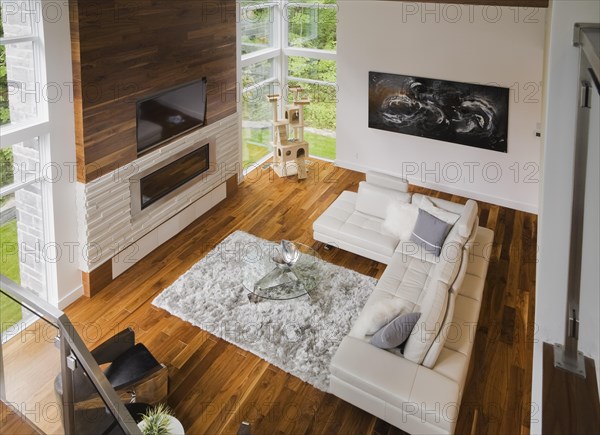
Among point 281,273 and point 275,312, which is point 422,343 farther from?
point 281,273

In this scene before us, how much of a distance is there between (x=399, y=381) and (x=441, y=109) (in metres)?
5.02

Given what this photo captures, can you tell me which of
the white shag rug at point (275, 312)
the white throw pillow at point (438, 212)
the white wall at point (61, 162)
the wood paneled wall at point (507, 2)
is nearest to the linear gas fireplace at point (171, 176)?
the white wall at point (61, 162)

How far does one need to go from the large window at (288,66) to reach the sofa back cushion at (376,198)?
291cm

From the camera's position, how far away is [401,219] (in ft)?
20.4

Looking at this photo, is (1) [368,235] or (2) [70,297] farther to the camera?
(1) [368,235]

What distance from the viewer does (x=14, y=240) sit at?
5.16 metres

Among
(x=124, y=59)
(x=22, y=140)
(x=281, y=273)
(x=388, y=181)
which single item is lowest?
(x=281, y=273)

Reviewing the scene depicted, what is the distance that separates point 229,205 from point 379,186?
7.70 ft

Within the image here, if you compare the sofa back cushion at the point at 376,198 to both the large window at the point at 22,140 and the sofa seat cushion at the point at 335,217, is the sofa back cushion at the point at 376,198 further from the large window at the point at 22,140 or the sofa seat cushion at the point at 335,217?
the large window at the point at 22,140

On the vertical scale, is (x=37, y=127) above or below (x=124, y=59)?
below

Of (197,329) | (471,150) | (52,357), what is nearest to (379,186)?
(471,150)

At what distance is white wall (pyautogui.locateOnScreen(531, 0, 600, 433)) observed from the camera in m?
1.54

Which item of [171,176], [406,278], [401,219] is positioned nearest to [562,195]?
[406,278]

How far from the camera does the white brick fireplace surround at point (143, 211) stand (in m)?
5.65
